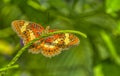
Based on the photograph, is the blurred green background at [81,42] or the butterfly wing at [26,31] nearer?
the butterfly wing at [26,31]

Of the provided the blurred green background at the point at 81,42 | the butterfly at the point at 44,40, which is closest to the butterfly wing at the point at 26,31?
the butterfly at the point at 44,40

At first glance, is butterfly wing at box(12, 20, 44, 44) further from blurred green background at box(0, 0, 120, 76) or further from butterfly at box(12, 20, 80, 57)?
blurred green background at box(0, 0, 120, 76)

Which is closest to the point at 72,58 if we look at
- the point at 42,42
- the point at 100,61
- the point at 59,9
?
the point at 100,61

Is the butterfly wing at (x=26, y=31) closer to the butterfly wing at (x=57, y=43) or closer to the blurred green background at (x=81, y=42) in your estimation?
the butterfly wing at (x=57, y=43)

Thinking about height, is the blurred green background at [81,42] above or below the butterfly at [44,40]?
above

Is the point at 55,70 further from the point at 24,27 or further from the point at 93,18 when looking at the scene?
the point at 24,27

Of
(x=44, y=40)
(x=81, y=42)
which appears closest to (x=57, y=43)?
(x=44, y=40)
